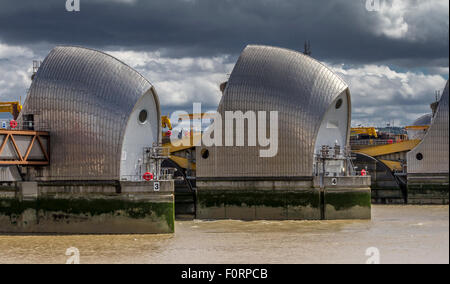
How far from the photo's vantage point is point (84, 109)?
160ft

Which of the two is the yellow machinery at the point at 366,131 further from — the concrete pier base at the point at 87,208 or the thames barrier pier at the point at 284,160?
the concrete pier base at the point at 87,208

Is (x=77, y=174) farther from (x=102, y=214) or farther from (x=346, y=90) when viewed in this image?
(x=346, y=90)

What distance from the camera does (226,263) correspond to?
36062mm

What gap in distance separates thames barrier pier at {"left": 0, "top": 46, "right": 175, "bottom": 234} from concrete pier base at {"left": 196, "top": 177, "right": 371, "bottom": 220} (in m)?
7.62

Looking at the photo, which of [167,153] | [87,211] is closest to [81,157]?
[87,211]

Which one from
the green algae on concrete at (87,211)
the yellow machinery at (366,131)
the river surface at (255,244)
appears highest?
the yellow machinery at (366,131)

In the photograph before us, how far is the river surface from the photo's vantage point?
123ft

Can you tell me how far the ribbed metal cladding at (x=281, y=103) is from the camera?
55500mm

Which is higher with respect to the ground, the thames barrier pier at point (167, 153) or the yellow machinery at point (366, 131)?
the yellow machinery at point (366, 131)

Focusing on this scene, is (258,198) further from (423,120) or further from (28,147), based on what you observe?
(423,120)

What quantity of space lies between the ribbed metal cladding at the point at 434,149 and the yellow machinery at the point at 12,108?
33.0 meters

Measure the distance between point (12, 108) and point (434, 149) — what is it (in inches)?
1379

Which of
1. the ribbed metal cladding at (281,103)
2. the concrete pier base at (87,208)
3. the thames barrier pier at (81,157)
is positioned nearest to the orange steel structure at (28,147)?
the thames barrier pier at (81,157)
